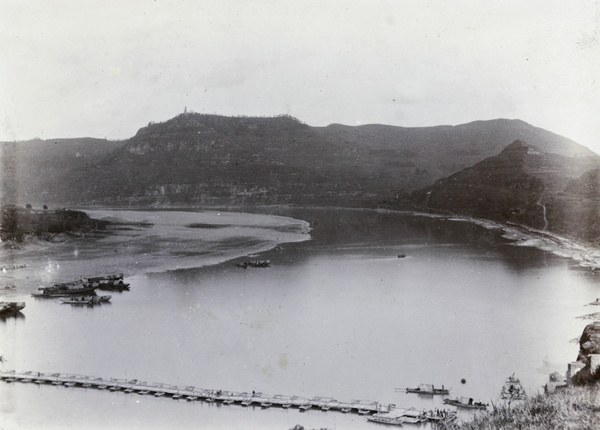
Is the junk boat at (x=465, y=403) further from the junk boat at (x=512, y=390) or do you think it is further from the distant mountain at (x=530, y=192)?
the distant mountain at (x=530, y=192)

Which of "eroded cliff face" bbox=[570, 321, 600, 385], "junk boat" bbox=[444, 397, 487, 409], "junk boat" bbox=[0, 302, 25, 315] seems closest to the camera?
"eroded cliff face" bbox=[570, 321, 600, 385]

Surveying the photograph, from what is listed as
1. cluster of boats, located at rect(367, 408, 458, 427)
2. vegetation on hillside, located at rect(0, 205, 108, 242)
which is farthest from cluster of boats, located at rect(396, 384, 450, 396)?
vegetation on hillside, located at rect(0, 205, 108, 242)

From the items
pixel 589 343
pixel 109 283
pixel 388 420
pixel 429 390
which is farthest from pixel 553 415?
pixel 109 283

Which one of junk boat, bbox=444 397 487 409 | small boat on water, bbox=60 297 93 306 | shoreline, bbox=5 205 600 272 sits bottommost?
junk boat, bbox=444 397 487 409

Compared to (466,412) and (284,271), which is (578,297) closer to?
(466,412)

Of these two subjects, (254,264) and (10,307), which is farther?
(254,264)

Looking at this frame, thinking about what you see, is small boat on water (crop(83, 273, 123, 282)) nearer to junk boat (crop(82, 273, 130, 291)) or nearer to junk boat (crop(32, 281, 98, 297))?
junk boat (crop(82, 273, 130, 291))

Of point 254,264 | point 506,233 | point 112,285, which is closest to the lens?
point 112,285

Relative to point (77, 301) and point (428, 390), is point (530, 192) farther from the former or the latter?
point (77, 301)
